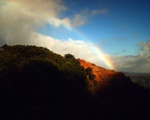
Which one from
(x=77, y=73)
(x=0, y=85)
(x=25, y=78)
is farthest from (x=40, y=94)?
(x=77, y=73)

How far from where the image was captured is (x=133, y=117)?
229 ft

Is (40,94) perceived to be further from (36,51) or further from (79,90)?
(36,51)

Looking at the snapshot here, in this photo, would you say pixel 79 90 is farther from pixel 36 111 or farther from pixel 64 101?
pixel 36 111

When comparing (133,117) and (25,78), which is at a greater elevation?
(25,78)

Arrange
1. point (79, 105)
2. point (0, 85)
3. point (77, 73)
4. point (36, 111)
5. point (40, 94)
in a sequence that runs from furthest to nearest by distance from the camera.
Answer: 1. point (77, 73)
2. point (79, 105)
3. point (40, 94)
4. point (0, 85)
5. point (36, 111)

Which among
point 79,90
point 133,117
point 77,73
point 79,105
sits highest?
point 77,73

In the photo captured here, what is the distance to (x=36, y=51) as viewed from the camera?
84.4 m

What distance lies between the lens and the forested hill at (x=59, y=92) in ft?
160

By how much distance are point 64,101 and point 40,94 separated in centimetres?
751

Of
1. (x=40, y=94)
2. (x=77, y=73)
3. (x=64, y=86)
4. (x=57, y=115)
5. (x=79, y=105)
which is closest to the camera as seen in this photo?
(x=57, y=115)

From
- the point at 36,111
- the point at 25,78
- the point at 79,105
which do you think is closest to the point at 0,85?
the point at 25,78

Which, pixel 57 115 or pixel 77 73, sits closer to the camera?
pixel 57 115

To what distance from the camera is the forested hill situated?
160ft

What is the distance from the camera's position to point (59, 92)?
62938mm
